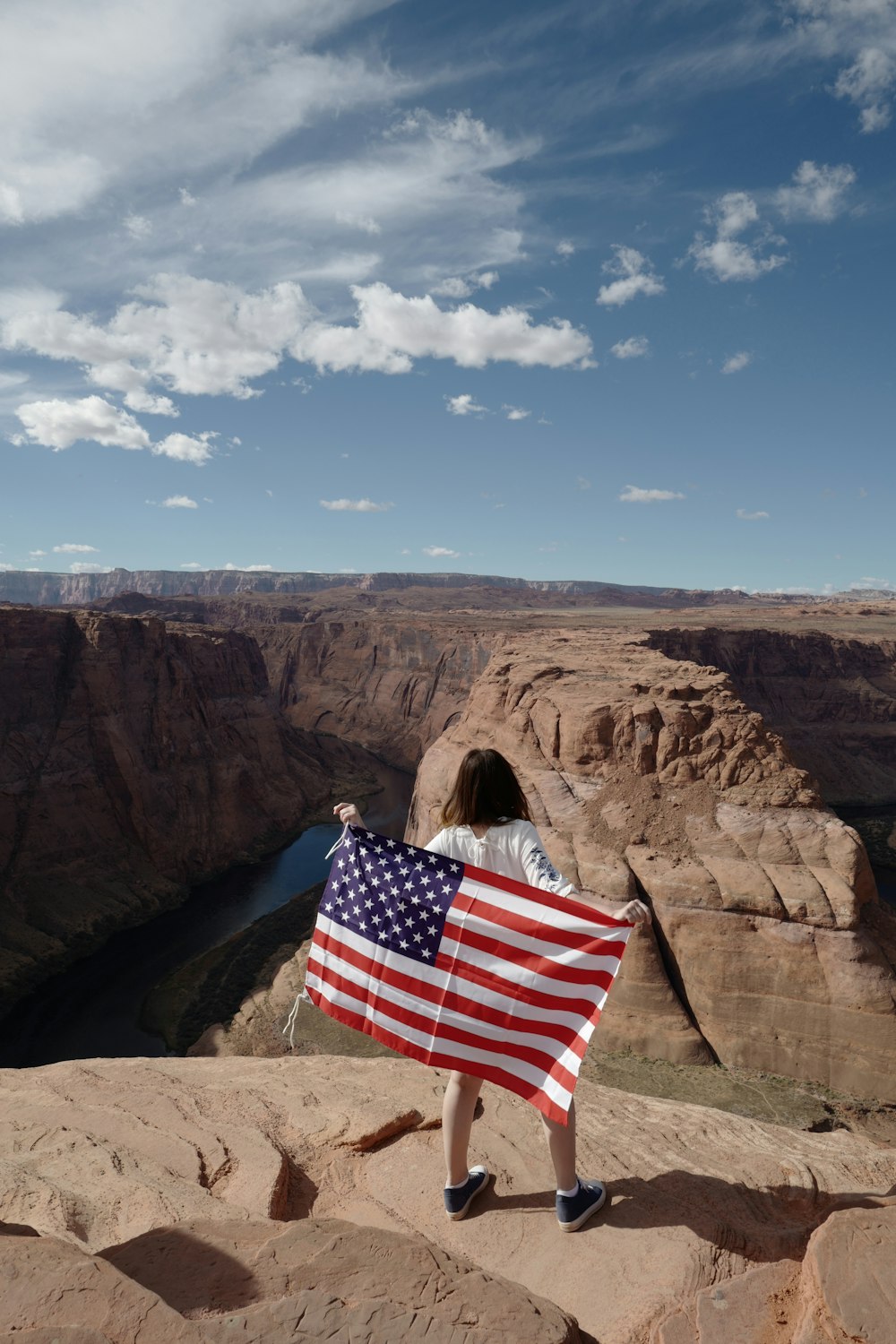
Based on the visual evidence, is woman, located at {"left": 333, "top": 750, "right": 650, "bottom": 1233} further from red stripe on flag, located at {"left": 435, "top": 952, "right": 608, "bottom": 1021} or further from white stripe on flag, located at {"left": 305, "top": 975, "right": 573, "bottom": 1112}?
red stripe on flag, located at {"left": 435, "top": 952, "right": 608, "bottom": 1021}

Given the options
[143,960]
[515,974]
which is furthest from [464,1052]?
[143,960]

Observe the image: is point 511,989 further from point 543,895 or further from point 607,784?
point 607,784

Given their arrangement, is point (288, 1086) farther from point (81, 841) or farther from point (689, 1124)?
point (81, 841)

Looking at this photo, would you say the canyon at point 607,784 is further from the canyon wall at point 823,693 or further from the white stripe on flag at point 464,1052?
the white stripe on flag at point 464,1052

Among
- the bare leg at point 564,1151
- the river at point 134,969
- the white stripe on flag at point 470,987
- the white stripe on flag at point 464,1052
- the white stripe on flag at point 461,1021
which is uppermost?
the white stripe on flag at point 470,987

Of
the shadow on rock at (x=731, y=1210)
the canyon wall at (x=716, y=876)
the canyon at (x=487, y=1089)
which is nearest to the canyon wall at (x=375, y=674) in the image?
the canyon at (x=487, y=1089)

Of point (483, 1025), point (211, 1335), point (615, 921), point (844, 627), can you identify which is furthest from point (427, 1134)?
point (844, 627)

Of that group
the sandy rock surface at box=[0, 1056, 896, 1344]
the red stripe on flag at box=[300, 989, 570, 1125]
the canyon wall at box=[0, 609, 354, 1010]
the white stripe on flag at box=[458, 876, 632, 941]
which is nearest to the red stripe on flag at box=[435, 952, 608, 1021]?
the white stripe on flag at box=[458, 876, 632, 941]
